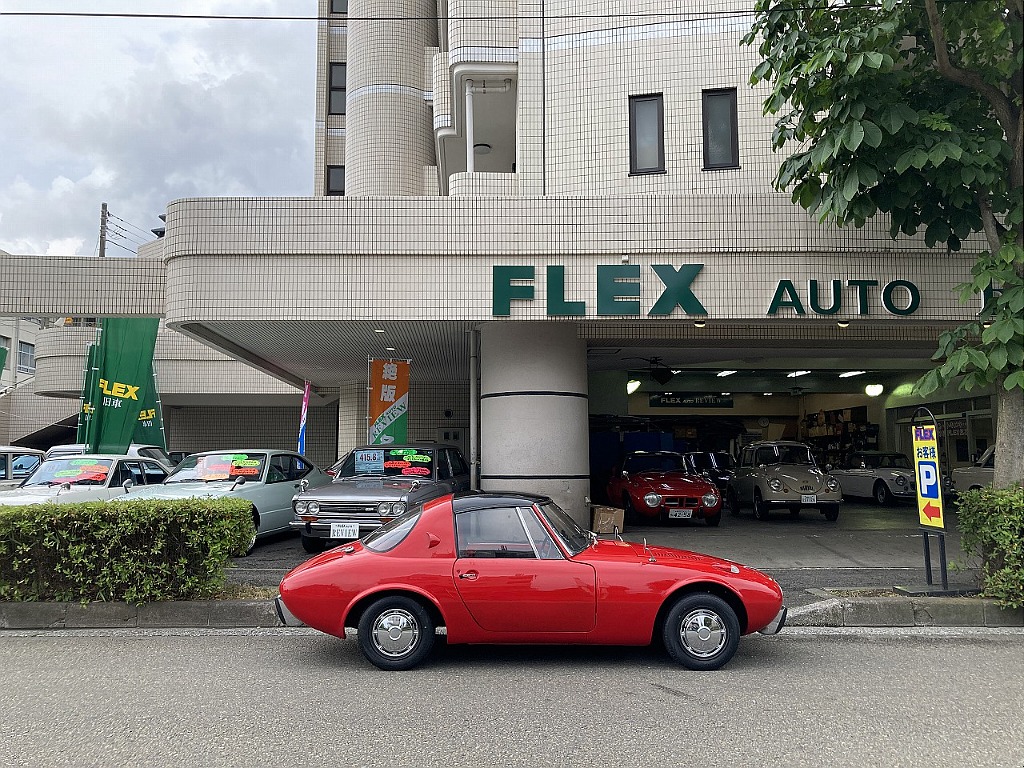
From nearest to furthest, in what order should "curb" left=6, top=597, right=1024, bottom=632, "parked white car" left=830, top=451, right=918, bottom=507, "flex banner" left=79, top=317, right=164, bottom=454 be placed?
"curb" left=6, top=597, right=1024, bottom=632 → "flex banner" left=79, top=317, right=164, bottom=454 → "parked white car" left=830, top=451, right=918, bottom=507

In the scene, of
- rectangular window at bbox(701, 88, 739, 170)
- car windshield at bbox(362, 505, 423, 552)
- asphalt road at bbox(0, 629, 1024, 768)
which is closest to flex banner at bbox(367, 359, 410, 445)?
rectangular window at bbox(701, 88, 739, 170)

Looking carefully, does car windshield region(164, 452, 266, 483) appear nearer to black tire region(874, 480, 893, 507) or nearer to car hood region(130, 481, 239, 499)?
car hood region(130, 481, 239, 499)

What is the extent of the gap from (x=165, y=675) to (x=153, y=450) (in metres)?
13.9

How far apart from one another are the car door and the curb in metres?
2.51

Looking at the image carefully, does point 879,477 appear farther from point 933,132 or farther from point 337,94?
point 337,94

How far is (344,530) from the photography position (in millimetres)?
10508

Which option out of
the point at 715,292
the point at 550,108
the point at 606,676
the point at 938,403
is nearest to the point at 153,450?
the point at 550,108

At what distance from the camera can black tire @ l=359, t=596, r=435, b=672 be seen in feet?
19.5

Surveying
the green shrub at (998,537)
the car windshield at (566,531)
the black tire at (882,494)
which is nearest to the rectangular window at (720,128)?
the green shrub at (998,537)

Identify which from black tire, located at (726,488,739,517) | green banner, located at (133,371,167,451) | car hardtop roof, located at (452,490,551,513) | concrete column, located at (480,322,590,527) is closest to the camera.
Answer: car hardtop roof, located at (452,490,551,513)

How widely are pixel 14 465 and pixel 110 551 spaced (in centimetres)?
979

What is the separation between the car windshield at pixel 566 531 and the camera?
6.18 meters

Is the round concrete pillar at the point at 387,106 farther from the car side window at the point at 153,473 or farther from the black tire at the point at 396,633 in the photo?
the black tire at the point at 396,633

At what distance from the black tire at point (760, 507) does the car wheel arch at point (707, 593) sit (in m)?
10.7
